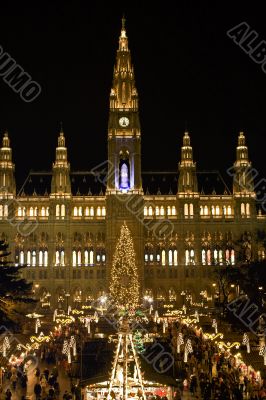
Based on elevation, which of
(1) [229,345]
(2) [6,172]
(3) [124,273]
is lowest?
(1) [229,345]

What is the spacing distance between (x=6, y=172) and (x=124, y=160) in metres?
18.8

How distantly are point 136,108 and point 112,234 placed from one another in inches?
807

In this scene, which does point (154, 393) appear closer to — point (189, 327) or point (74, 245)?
point (189, 327)

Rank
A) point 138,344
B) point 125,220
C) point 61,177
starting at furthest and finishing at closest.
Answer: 1. point 61,177
2. point 125,220
3. point 138,344

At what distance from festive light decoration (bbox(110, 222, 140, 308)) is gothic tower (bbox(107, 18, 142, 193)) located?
827cm

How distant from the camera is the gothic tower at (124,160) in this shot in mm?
106625

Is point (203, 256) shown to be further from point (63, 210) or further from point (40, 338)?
point (40, 338)

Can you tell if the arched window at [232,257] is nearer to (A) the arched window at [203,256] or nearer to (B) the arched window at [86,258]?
(A) the arched window at [203,256]

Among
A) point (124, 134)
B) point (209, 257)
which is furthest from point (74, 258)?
point (124, 134)

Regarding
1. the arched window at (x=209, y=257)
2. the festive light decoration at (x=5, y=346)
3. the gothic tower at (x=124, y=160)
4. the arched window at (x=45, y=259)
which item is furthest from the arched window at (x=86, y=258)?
the festive light decoration at (x=5, y=346)

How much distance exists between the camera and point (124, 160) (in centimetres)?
11006

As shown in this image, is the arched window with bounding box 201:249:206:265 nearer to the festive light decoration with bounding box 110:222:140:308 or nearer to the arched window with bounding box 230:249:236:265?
the arched window with bounding box 230:249:236:265

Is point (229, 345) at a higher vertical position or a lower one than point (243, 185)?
lower

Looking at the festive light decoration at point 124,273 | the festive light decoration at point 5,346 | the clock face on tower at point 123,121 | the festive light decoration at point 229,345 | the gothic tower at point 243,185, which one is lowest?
the festive light decoration at point 229,345
